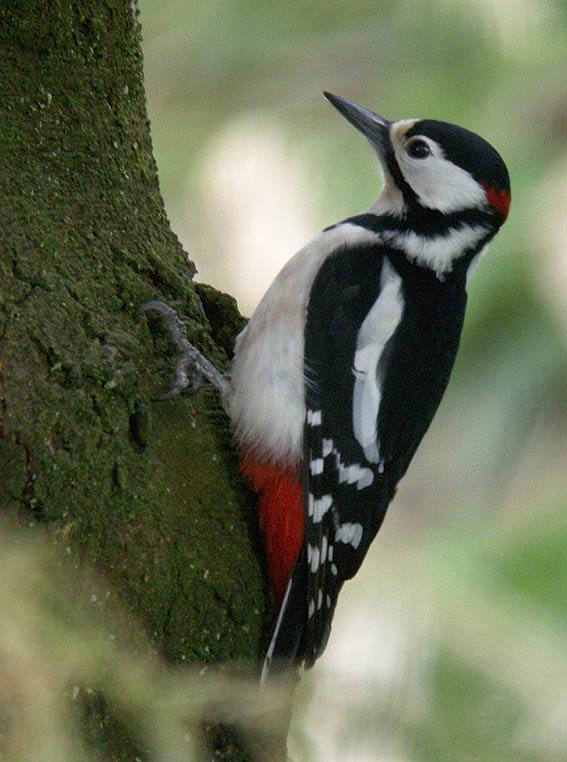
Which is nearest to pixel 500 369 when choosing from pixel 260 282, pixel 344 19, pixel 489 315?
pixel 489 315

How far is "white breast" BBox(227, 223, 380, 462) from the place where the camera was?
6.68 ft

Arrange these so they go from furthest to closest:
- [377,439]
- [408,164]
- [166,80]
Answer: [166,80]
[408,164]
[377,439]

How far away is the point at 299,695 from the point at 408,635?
→ 11 centimetres

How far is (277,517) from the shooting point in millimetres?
1900

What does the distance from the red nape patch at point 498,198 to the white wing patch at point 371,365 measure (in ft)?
1.31

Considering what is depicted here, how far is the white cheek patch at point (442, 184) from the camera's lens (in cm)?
249

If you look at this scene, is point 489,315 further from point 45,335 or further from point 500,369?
point 45,335

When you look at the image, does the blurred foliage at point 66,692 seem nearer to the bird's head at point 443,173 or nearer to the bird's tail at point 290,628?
the bird's tail at point 290,628

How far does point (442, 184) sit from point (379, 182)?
1.60 m

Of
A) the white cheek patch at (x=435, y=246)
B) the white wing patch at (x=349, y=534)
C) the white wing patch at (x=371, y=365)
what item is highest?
the white cheek patch at (x=435, y=246)

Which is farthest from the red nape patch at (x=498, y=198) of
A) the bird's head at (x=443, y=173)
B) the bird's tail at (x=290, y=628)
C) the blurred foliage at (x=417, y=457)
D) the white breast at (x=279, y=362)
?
the bird's tail at (x=290, y=628)

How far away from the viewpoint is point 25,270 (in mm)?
1657

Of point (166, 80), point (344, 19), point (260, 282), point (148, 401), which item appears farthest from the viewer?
point (260, 282)

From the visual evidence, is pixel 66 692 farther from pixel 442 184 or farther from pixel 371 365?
pixel 442 184
